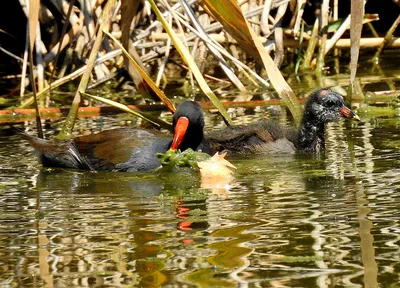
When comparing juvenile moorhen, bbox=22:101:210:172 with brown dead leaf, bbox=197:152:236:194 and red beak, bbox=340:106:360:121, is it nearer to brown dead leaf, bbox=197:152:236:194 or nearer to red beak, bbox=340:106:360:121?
brown dead leaf, bbox=197:152:236:194

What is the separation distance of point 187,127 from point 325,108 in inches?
53.5

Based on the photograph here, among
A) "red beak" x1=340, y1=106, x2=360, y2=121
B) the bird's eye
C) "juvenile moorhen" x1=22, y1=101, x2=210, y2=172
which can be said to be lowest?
"juvenile moorhen" x1=22, y1=101, x2=210, y2=172

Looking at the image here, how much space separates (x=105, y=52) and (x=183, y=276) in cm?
710

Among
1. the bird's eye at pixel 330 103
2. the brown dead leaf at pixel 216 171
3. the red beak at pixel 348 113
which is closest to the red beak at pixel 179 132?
the brown dead leaf at pixel 216 171

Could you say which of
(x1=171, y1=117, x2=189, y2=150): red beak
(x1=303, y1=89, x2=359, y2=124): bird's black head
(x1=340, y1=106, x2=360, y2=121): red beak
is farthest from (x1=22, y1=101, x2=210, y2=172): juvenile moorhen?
(x1=340, y1=106, x2=360, y2=121): red beak

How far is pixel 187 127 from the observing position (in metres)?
6.85

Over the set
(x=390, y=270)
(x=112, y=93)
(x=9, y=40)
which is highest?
(x=9, y=40)

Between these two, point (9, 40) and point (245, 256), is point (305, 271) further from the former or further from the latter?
point (9, 40)

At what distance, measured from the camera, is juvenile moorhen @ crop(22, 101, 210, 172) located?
6816 mm

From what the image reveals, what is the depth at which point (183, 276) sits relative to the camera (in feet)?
12.2

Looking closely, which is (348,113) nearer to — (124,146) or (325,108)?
(325,108)

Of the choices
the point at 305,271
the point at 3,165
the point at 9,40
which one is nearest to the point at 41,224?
the point at 305,271

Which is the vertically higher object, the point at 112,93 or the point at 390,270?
the point at 112,93

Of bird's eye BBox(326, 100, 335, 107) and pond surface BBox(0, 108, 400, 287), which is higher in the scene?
bird's eye BBox(326, 100, 335, 107)
